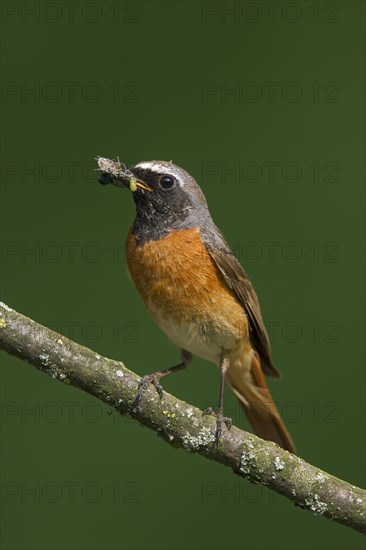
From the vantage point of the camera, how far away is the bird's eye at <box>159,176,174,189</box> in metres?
3.99

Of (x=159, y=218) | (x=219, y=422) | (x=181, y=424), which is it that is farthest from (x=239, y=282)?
(x=181, y=424)

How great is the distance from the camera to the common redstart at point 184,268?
3.91 metres

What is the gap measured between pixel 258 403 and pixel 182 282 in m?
1.08

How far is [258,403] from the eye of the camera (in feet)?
15.1

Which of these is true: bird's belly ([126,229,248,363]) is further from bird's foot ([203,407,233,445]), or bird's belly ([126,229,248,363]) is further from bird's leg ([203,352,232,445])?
bird's foot ([203,407,233,445])

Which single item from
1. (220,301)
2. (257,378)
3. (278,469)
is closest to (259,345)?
(257,378)

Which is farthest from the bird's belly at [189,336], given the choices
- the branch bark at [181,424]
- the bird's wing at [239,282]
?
the branch bark at [181,424]

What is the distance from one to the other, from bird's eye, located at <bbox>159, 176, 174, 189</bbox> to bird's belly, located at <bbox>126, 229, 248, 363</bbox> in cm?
24

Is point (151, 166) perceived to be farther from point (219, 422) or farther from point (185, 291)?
point (219, 422)

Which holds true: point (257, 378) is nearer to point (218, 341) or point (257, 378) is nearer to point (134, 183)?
point (218, 341)

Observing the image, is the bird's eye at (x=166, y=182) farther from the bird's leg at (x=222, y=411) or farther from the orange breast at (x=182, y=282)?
the bird's leg at (x=222, y=411)

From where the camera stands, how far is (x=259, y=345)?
445 centimetres

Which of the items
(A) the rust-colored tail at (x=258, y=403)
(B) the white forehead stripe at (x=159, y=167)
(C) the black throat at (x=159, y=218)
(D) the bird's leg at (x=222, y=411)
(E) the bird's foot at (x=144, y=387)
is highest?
(B) the white forehead stripe at (x=159, y=167)

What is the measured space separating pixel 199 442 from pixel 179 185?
1423mm
